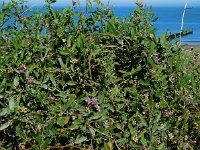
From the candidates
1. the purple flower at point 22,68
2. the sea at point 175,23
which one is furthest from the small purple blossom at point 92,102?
the sea at point 175,23

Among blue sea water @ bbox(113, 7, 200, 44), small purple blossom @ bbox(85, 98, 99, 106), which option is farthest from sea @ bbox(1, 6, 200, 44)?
small purple blossom @ bbox(85, 98, 99, 106)

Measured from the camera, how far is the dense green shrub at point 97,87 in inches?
104

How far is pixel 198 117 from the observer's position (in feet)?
9.91

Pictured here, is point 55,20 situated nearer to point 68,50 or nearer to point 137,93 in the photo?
point 68,50

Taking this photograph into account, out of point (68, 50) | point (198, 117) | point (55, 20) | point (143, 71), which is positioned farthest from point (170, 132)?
point (55, 20)

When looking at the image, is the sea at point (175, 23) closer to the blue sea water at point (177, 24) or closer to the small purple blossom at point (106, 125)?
the blue sea water at point (177, 24)

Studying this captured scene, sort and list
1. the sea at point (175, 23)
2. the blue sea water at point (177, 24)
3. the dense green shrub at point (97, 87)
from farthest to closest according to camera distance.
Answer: the blue sea water at point (177, 24)
the sea at point (175, 23)
the dense green shrub at point (97, 87)

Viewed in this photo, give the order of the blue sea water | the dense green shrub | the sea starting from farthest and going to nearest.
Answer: the blue sea water < the sea < the dense green shrub

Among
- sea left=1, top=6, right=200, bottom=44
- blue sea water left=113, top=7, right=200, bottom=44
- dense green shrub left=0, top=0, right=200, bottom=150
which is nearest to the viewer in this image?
dense green shrub left=0, top=0, right=200, bottom=150

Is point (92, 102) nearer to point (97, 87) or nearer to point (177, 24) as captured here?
Result: point (97, 87)

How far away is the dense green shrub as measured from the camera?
2.65m

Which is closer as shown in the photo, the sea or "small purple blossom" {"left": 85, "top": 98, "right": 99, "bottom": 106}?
"small purple blossom" {"left": 85, "top": 98, "right": 99, "bottom": 106}

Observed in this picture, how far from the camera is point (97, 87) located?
285cm

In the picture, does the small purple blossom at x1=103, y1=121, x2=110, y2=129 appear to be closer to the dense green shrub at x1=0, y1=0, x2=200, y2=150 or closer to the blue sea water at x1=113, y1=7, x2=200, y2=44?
the dense green shrub at x1=0, y1=0, x2=200, y2=150
